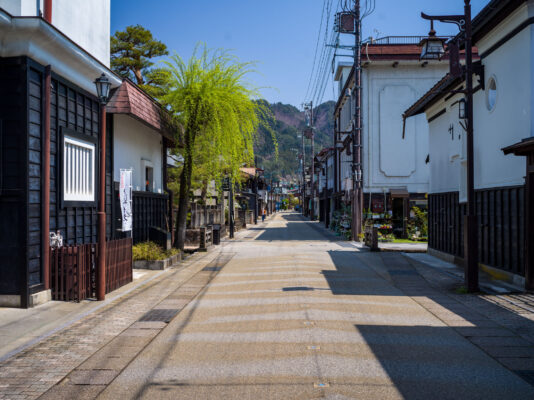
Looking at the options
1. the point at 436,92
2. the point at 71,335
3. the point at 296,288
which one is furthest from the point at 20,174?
the point at 436,92

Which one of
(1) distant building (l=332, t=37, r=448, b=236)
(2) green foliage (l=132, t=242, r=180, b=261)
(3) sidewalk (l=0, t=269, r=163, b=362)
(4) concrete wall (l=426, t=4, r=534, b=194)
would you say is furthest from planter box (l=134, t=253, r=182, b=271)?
(1) distant building (l=332, t=37, r=448, b=236)

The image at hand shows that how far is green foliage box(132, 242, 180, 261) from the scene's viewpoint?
1549 centimetres

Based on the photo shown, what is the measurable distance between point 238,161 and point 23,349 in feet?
41.6

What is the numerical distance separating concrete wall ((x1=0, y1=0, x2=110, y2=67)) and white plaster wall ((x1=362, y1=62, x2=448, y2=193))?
2384 centimetres

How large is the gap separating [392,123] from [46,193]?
94.5 feet

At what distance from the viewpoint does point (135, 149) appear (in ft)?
54.9

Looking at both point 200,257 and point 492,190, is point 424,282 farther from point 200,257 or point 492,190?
point 200,257

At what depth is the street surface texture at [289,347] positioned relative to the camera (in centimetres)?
520

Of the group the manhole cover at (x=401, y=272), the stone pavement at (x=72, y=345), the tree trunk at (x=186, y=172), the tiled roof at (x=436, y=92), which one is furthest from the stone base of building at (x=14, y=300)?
the tiled roof at (x=436, y=92)

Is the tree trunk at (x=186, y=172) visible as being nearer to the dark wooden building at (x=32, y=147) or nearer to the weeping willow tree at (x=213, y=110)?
the weeping willow tree at (x=213, y=110)

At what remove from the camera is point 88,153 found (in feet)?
40.3

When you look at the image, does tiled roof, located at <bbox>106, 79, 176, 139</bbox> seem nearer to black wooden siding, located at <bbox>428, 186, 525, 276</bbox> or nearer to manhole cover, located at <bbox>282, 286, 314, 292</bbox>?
manhole cover, located at <bbox>282, 286, 314, 292</bbox>

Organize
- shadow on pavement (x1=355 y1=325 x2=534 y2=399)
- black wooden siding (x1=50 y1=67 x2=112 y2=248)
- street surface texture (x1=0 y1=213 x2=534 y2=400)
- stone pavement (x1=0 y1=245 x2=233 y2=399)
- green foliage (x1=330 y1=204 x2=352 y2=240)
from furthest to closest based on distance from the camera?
green foliage (x1=330 y1=204 x2=352 y2=240), black wooden siding (x1=50 y1=67 x2=112 y2=248), stone pavement (x1=0 y1=245 x2=233 y2=399), street surface texture (x1=0 y1=213 x2=534 y2=400), shadow on pavement (x1=355 y1=325 x2=534 y2=399)

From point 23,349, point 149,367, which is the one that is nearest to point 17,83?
point 23,349
